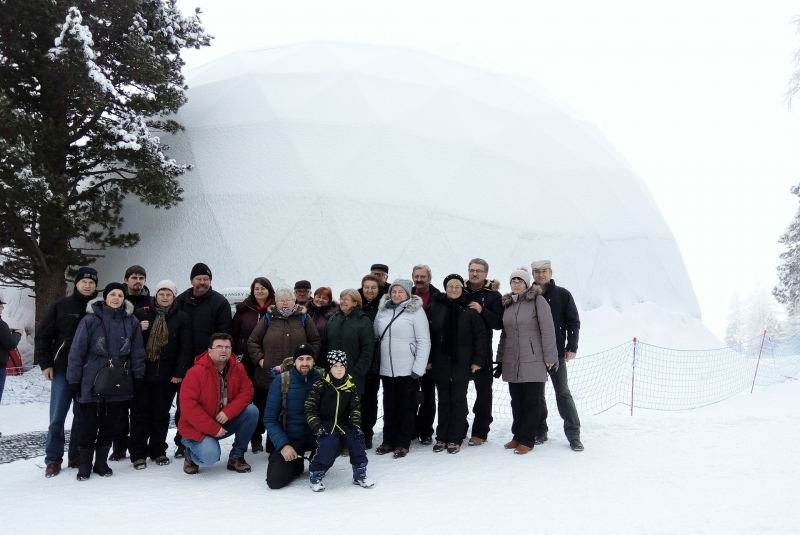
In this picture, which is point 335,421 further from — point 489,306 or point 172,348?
point 489,306

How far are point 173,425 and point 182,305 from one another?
2743 mm

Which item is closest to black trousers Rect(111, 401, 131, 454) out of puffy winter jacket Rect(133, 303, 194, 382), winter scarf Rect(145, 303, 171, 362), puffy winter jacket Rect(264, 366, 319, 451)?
puffy winter jacket Rect(133, 303, 194, 382)

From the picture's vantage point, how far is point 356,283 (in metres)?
11.3

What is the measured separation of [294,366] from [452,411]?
68.8 inches

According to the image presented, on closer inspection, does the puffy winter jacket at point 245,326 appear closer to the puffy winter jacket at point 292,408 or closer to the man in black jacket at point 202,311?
the man in black jacket at point 202,311

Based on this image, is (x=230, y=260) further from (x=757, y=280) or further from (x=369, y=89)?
(x=757, y=280)

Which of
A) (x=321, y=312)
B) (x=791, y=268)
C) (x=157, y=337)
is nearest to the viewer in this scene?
(x=157, y=337)

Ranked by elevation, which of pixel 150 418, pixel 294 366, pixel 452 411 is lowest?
pixel 150 418

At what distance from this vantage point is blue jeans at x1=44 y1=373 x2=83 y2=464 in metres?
5.07

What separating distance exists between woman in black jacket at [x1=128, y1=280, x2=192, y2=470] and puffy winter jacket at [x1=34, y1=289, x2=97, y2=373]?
517mm

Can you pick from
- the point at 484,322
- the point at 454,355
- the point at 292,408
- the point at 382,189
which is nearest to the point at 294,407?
the point at 292,408

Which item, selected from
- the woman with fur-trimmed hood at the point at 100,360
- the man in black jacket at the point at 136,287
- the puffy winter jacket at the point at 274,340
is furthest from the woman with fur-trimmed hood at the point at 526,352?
the man in black jacket at the point at 136,287

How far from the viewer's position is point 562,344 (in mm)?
5879

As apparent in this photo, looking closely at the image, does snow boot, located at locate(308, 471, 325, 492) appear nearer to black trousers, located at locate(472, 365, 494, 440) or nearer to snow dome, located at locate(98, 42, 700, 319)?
black trousers, located at locate(472, 365, 494, 440)
